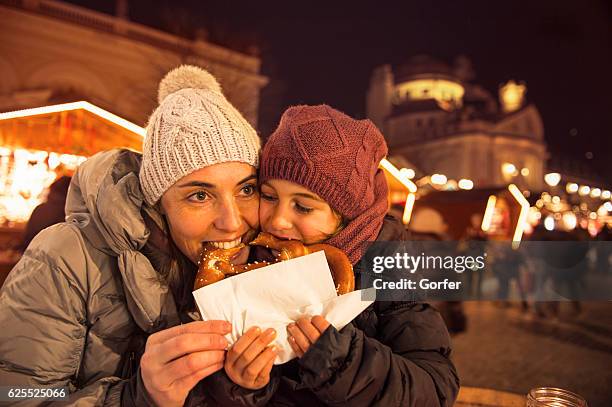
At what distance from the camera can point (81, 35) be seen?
7.84 meters

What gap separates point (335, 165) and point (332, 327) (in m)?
0.64

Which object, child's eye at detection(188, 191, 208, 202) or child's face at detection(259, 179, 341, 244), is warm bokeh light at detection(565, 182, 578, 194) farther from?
child's eye at detection(188, 191, 208, 202)

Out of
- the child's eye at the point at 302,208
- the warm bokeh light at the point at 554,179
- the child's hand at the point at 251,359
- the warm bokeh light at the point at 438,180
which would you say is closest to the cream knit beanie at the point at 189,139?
the child's eye at the point at 302,208

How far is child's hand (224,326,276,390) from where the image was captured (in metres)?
1.13

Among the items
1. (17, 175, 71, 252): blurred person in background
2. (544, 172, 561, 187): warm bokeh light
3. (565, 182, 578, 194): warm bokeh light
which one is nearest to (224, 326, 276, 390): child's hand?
(17, 175, 71, 252): blurred person in background

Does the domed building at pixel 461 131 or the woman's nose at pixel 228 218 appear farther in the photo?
the domed building at pixel 461 131

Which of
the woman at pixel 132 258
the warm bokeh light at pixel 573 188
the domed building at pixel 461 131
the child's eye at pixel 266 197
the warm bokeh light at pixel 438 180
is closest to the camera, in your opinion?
the woman at pixel 132 258

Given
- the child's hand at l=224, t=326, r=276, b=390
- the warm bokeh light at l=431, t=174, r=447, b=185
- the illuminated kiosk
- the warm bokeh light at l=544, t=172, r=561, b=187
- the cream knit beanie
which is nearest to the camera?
the child's hand at l=224, t=326, r=276, b=390

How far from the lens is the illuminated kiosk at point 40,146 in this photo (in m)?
3.63

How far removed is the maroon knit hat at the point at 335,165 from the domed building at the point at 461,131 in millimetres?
14958

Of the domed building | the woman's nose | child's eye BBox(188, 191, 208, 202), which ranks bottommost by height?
the woman's nose

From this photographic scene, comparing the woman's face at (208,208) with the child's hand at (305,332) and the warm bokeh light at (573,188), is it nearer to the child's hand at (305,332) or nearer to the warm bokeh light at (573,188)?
the child's hand at (305,332)

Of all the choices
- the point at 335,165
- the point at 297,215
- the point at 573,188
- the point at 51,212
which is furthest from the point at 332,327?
the point at 573,188

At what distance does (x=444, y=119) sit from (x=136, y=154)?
90.2ft
